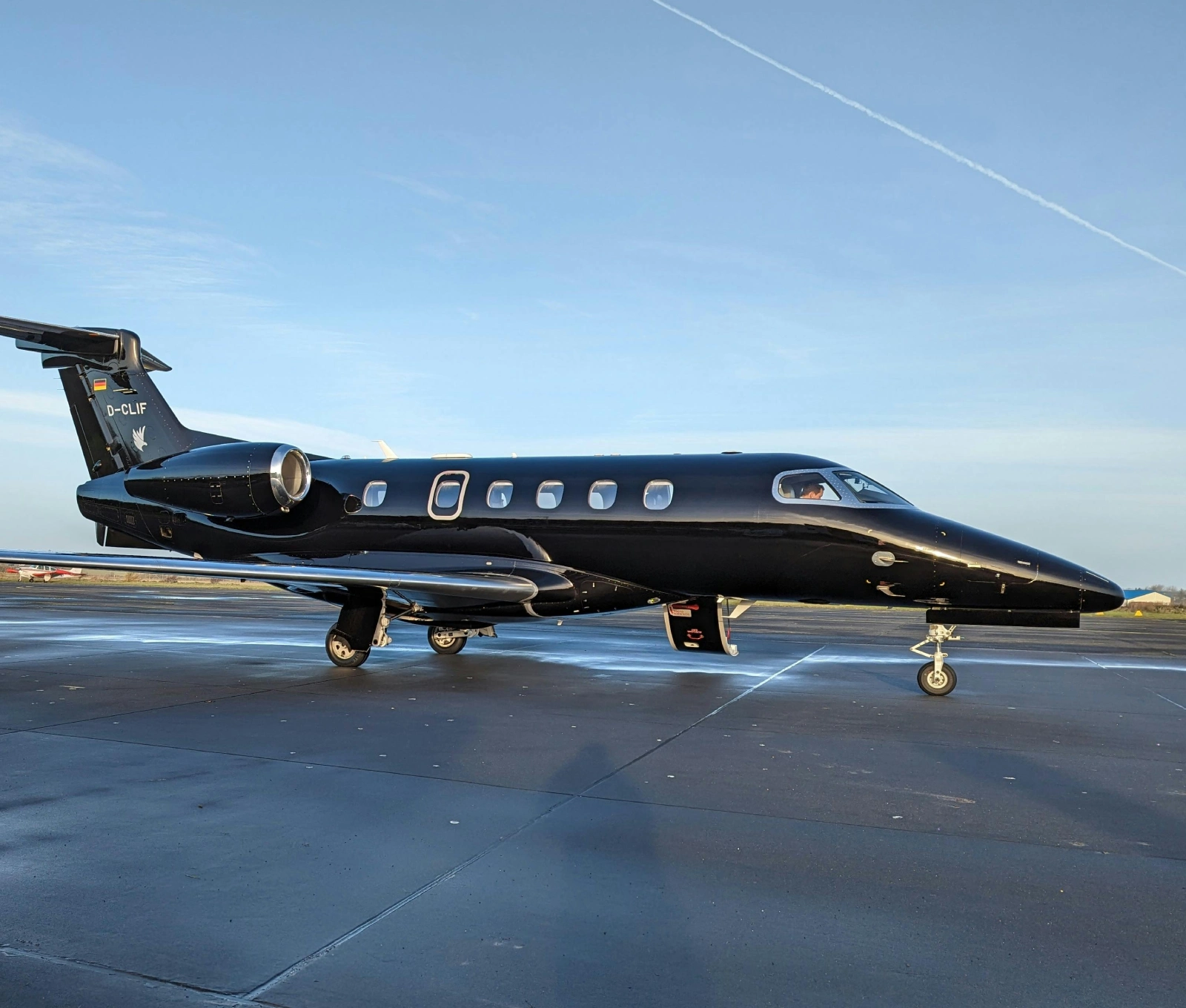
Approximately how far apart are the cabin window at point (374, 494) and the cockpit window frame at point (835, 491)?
253 inches

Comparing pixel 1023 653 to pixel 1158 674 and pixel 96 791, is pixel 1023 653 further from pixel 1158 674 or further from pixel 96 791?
pixel 96 791

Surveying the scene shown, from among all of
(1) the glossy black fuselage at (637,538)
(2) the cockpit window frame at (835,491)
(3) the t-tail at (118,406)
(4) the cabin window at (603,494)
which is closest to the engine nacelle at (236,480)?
(1) the glossy black fuselage at (637,538)

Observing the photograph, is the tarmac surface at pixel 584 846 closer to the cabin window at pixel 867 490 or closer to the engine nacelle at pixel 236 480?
the cabin window at pixel 867 490

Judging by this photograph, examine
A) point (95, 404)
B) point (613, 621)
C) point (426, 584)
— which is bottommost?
point (613, 621)

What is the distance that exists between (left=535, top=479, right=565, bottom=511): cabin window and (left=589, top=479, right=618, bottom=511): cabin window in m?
0.50

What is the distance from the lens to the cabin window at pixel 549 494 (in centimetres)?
1388

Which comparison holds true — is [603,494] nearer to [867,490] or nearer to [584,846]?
[867,490]

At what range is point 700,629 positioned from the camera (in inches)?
525

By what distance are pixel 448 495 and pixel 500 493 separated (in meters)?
0.96

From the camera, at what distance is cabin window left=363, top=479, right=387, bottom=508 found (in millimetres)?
15250

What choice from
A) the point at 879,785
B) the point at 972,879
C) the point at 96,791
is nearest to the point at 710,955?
the point at 972,879

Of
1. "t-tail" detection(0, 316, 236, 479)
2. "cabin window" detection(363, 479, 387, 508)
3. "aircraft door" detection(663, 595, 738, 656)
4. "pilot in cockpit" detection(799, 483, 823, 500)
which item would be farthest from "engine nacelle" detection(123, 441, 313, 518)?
"pilot in cockpit" detection(799, 483, 823, 500)

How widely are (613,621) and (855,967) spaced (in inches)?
898

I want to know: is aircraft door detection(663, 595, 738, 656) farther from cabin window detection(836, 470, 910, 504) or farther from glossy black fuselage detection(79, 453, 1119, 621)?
cabin window detection(836, 470, 910, 504)
